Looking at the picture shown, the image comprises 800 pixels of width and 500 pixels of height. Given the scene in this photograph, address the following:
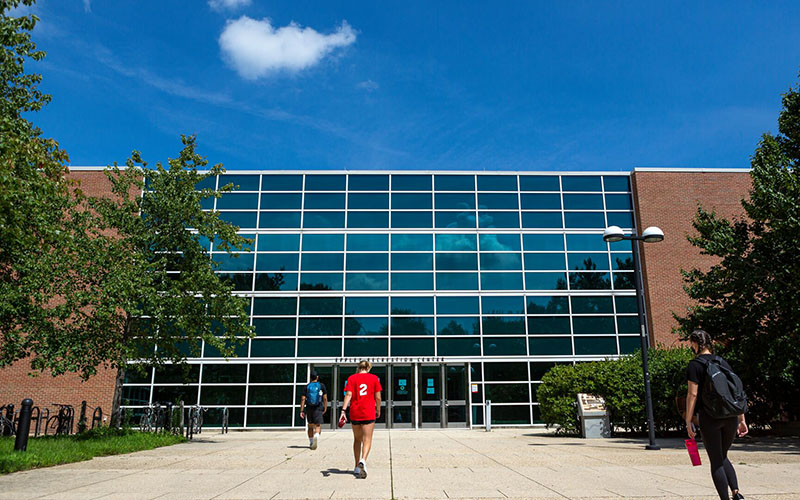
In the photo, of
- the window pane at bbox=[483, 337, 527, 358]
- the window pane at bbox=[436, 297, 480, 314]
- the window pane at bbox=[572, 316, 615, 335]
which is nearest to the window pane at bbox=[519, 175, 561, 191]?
the window pane at bbox=[436, 297, 480, 314]

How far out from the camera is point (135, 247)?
56.7 feet

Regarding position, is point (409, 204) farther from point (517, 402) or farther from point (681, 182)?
point (681, 182)

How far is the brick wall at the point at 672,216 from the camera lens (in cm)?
2552

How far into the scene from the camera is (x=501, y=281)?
26.4 metres

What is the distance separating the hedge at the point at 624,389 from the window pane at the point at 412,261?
929cm

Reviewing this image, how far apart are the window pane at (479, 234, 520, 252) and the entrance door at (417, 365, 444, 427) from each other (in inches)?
227

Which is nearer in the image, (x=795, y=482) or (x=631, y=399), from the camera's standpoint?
(x=795, y=482)

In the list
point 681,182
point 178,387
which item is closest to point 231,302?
point 178,387

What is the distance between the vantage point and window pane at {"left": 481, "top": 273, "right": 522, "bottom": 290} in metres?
26.3

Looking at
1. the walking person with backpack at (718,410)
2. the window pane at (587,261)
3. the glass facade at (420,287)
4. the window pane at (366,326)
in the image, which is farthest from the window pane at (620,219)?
the walking person with backpack at (718,410)

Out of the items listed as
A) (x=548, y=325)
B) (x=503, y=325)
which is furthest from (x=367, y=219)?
(x=548, y=325)

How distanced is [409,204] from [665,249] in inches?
437

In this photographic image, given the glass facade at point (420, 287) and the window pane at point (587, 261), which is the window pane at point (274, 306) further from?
the window pane at point (587, 261)

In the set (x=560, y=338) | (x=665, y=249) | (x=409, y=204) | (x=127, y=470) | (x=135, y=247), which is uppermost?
(x=409, y=204)
